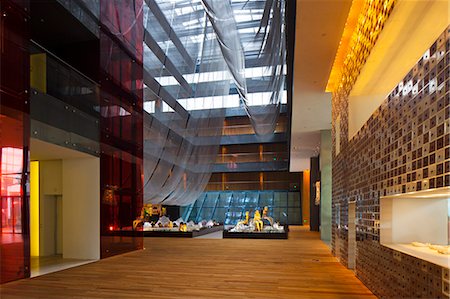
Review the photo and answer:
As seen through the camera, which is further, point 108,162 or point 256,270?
point 108,162

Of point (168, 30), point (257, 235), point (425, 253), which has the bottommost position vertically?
point (257, 235)

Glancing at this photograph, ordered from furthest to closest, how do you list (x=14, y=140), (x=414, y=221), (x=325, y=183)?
1. (x=325, y=183)
2. (x=14, y=140)
3. (x=414, y=221)

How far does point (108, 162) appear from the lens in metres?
9.91

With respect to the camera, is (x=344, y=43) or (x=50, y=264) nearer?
(x=344, y=43)

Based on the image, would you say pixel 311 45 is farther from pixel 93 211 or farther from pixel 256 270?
pixel 93 211

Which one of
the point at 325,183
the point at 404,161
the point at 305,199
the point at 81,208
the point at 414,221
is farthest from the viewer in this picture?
the point at 305,199

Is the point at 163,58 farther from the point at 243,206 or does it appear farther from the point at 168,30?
A: the point at 243,206

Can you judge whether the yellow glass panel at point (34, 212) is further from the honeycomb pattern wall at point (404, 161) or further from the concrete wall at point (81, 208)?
the honeycomb pattern wall at point (404, 161)

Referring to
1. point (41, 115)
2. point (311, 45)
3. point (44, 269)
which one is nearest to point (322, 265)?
point (311, 45)

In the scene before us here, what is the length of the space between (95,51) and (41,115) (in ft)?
8.65

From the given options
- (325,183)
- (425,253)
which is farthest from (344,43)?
(325,183)

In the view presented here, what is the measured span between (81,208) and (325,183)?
876 centimetres

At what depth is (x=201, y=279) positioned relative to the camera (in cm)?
666

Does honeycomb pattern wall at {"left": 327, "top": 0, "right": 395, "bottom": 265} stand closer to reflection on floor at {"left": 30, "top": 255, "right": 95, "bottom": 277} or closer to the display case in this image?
the display case
